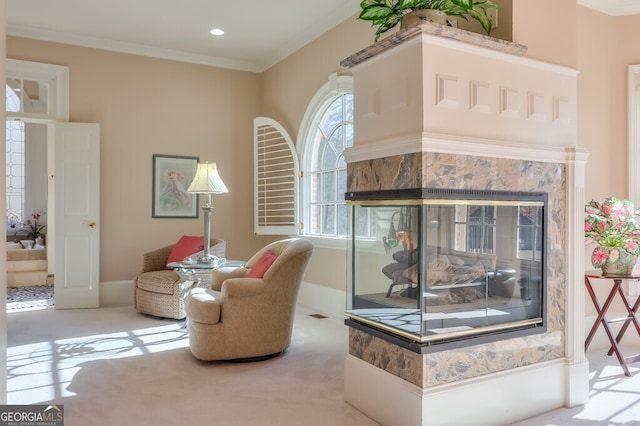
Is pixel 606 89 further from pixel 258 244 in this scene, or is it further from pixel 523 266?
pixel 258 244

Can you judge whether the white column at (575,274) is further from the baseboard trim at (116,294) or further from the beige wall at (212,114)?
the baseboard trim at (116,294)

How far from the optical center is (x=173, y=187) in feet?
19.4

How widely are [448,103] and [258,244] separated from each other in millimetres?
4557

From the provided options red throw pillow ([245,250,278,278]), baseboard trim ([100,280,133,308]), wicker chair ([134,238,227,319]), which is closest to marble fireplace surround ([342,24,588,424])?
red throw pillow ([245,250,278,278])

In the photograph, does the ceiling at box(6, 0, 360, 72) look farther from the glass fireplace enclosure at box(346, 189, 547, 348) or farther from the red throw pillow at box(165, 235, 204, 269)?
the glass fireplace enclosure at box(346, 189, 547, 348)

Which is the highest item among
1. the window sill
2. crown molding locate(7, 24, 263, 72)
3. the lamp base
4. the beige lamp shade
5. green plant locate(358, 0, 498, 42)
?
crown molding locate(7, 24, 263, 72)

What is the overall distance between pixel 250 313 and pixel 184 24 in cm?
340

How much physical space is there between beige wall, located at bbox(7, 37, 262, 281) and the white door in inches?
8.1

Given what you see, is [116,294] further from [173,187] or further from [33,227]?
[33,227]

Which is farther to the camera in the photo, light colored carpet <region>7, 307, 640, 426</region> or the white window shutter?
the white window shutter

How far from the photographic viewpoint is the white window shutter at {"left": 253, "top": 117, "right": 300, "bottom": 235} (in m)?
5.52

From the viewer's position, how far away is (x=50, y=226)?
7.30 meters

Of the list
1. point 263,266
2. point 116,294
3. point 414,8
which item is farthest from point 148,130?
point 414,8

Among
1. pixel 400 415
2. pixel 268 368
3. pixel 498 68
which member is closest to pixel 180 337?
pixel 268 368
